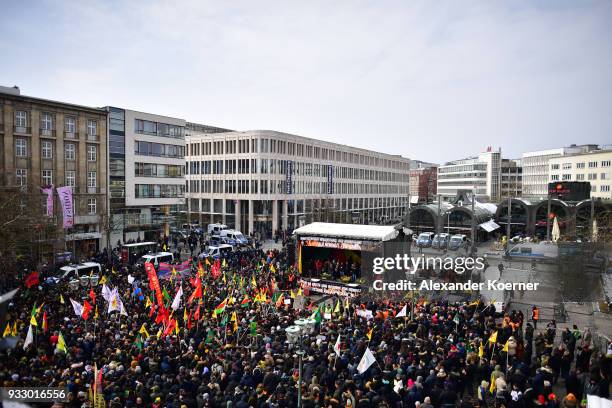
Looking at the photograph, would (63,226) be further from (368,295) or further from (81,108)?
(368,295)

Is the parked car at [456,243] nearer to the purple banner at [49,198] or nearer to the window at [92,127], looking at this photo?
the purple banner at [49,198]

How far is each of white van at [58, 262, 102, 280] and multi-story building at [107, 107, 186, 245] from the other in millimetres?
11374

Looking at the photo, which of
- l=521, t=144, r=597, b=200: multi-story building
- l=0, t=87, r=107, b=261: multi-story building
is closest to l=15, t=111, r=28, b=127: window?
l=0, t=87, r=107, b=261: multi-story building

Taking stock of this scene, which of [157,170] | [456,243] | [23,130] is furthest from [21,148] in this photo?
[456,243]

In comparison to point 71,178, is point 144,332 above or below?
below

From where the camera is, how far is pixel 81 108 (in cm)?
3819

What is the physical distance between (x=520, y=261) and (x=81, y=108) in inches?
1590

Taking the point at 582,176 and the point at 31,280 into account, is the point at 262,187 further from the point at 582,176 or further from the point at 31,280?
the point at 582,176

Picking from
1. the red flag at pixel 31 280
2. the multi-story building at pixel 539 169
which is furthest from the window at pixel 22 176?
the multi-story building at pixel 539 169

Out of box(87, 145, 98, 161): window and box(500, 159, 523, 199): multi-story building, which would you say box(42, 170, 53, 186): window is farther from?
box(500, 159, 523, 199): multi-story building

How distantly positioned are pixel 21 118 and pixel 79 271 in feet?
55.5

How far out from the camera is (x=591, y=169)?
76.1m

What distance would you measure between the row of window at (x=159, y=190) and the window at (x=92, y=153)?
5001 millimetres

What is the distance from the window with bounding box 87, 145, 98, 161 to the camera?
3922cm
